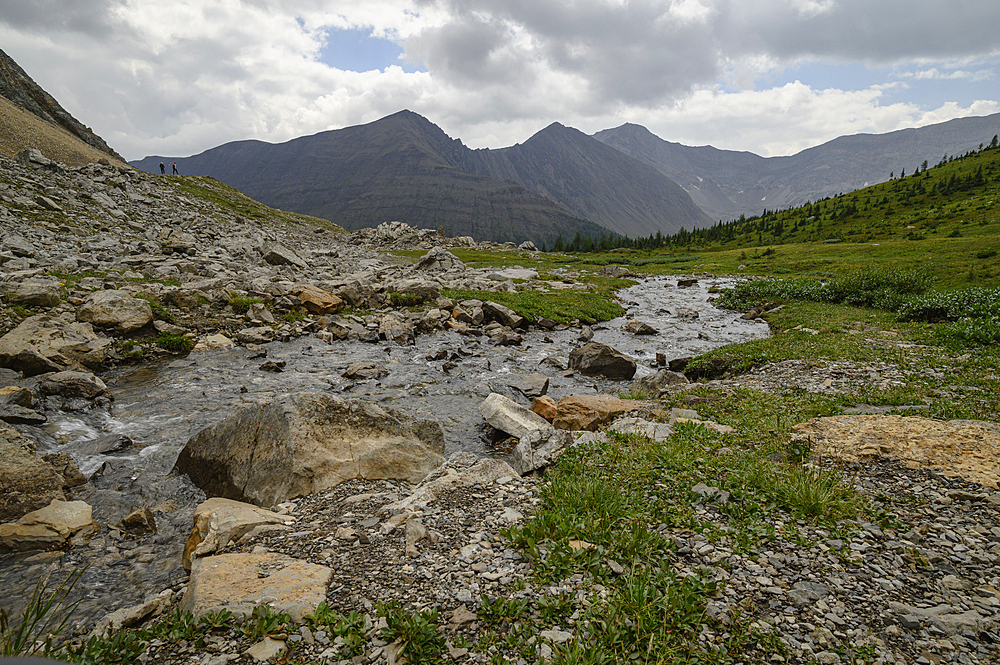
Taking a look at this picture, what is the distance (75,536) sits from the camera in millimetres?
7840

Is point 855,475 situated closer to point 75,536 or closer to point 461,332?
point 75,536

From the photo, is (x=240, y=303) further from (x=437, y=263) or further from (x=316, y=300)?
(x=437, y=263)

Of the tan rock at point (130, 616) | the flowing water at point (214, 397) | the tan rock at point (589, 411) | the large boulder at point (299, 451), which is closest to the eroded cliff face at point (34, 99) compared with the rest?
the flowing water at point (214, 397)

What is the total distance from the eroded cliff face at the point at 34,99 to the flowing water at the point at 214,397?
375ft

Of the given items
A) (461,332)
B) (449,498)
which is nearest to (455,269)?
(461,332)

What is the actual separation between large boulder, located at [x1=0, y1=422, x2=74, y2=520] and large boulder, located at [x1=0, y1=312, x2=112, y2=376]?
810cm

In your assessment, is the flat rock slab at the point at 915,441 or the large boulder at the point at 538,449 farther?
the large boulder at the point at 538,449

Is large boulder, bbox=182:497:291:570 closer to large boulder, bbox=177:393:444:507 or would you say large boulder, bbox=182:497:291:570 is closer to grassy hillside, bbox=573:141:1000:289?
large boulder, bbox=177:393:444:507

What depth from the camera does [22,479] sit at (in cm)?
821

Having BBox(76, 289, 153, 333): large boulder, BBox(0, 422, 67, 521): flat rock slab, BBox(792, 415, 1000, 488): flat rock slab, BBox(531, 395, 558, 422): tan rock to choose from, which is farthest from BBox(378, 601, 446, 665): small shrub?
BBox(76, 289, 153, 333): large boulder

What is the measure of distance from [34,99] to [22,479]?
13263 centimetres

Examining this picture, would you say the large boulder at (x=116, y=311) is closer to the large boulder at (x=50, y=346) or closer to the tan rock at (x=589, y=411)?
the large boulder at (x=50, y=346)

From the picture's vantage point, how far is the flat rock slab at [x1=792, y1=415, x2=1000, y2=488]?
7652 mm

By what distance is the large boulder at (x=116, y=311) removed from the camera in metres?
18.7
